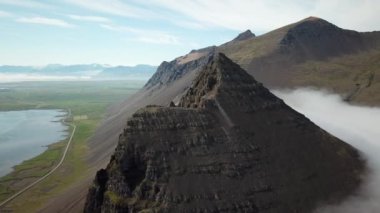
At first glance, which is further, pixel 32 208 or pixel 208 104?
pixel 32 208

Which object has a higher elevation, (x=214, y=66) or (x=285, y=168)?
(x=214, y=66)

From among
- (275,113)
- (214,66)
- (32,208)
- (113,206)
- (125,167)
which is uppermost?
(214,66)

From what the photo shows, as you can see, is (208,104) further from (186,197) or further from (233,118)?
(186,197)

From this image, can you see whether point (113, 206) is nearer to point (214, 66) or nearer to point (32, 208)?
point (214, 66)

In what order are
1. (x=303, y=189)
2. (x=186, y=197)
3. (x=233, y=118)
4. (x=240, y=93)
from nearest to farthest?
(x=186, y=197), (x=303, y=189), (x=233, y=118), (x=240, y=93)

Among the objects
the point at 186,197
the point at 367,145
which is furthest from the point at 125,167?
the point at 367,145

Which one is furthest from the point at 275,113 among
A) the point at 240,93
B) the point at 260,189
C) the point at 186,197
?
the point at 186,197

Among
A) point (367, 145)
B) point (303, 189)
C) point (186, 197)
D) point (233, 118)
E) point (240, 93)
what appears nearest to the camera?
point (186, 197)
